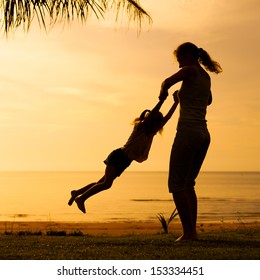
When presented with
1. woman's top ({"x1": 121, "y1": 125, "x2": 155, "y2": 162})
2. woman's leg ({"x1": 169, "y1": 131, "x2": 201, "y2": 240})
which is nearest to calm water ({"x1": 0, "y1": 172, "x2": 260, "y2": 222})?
woman's top ({"x1": 121, "y1": 125, "x2": 155, "y2": 162})

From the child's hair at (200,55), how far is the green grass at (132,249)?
181 centimetres

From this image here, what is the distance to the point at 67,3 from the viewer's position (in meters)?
6.85

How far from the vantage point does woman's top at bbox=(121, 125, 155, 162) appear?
6445 mm

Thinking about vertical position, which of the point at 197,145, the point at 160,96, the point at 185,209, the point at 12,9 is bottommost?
the point at 185,209

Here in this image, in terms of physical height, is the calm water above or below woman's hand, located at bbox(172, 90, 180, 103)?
below

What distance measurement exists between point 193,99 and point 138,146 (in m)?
0.97

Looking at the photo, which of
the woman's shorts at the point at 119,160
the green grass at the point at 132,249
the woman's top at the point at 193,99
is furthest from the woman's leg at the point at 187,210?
the woman's shorts at the point at 119,160

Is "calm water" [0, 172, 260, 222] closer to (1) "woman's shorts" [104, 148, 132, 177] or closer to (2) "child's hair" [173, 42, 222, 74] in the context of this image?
(1) "woman's shorts" [104, 148, 132, 177]

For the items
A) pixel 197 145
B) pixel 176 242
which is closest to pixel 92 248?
pixel 176 242

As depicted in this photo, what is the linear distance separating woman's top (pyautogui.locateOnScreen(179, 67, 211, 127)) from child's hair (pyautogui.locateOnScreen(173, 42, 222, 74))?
0.16 m

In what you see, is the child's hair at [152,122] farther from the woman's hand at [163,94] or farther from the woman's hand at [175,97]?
the woman's hand at [163,94]

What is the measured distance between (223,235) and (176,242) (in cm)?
115

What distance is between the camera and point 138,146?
6.46 metres
